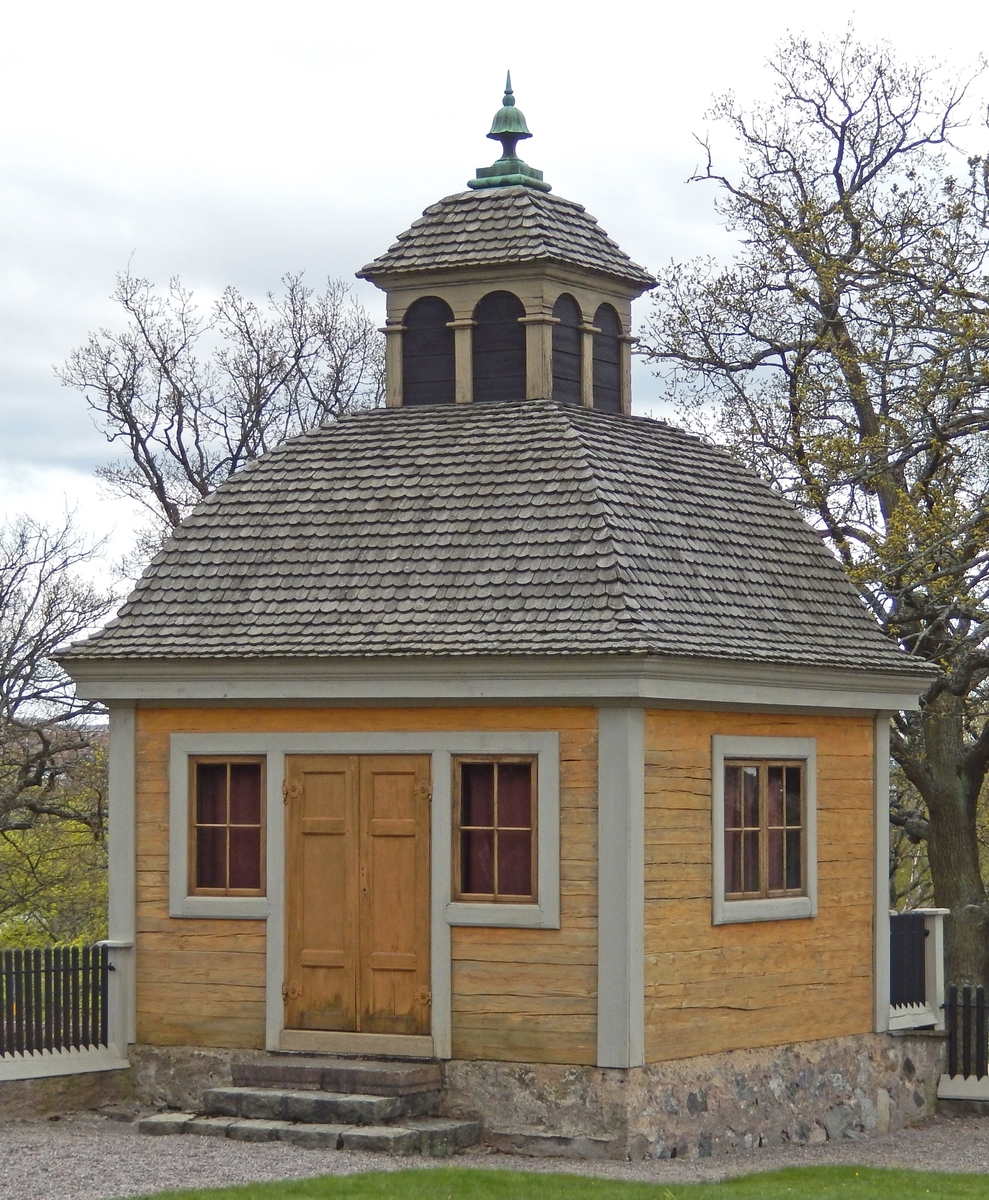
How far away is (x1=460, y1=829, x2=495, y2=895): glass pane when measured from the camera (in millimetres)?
12438

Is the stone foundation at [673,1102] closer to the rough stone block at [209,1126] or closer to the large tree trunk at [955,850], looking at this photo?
the rough stone block at [209,1126]

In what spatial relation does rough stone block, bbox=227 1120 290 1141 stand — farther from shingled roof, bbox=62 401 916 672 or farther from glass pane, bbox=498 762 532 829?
shingled roof, bbox=62 401 916 672

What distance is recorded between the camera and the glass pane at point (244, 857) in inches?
513

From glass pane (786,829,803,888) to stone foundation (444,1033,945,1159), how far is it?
114cm

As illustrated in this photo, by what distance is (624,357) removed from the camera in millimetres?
15859

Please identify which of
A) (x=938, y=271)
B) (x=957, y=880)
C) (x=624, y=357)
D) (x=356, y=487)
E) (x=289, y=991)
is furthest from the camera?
(x=957, y=880)

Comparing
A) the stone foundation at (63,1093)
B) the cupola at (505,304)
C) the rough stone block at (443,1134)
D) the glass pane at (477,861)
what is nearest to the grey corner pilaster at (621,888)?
the glass pane at (477,861)

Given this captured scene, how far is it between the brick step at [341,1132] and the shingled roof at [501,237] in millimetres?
6653

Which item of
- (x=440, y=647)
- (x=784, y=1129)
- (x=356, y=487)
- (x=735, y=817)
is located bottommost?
(x=784, y=1129)

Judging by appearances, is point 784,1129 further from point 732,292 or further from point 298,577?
point 732,292

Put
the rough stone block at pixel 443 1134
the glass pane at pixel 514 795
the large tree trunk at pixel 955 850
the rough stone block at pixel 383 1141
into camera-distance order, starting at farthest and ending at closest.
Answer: the large tree trunk at pixel 955 850 → the glass pane at pixel 514 795 → the rough stone block at pixel 443 1134 → the rough stone block at pixel 383 1141


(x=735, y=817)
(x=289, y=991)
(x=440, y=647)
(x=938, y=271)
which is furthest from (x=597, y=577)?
(x=938, y=271)

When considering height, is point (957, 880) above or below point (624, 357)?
below

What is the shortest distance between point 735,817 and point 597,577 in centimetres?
202
